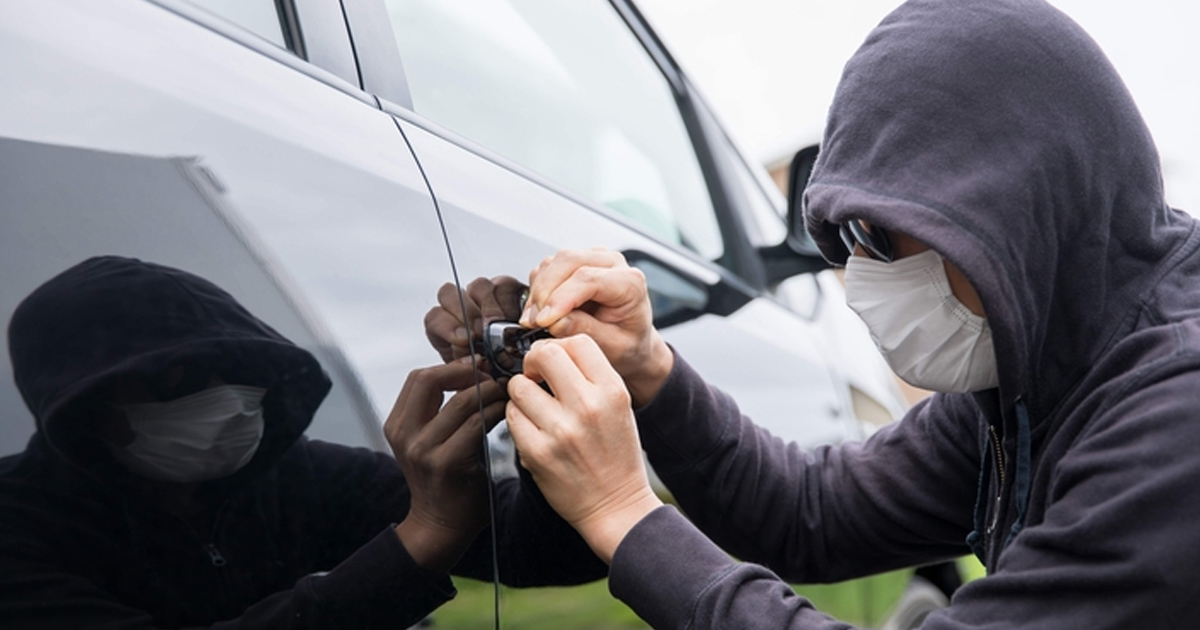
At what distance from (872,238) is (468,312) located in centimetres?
50

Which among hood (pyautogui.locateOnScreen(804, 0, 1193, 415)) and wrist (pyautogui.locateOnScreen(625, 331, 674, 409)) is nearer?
hood (pyautogui.locateOnScreen(804, 0, 1193, 415))

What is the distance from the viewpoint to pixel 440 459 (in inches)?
41.4

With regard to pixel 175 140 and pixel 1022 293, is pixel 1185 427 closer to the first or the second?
pixel 1022 293

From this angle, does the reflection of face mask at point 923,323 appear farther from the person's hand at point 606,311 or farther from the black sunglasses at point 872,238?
the person's hand at point 606,311

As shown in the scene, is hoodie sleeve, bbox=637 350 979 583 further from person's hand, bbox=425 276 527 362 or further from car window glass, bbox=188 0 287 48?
car window glass, bbox=188 0 287 48

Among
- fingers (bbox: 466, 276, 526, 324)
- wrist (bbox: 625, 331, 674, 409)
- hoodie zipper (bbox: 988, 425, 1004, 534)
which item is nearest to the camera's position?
fingers (bbox: 466, 276, 526, 324)

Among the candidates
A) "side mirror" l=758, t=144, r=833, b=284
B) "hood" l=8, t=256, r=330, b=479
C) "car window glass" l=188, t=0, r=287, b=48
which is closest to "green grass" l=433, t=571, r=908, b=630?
"hood" l=8, t=256, r=330, b=479

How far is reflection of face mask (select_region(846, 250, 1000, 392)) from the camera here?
1.29 meters

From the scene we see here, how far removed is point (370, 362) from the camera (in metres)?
0.96

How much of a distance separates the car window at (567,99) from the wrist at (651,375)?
13.5 inches

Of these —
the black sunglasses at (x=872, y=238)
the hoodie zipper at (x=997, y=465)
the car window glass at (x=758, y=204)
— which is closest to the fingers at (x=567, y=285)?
the black sunglasses at (x=872, y=238)

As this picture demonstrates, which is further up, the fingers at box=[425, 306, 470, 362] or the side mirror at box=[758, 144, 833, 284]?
the fingers at box=[425, 306, 470, 362]

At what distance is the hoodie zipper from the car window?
0.75 m

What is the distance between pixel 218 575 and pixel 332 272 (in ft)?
0.91
